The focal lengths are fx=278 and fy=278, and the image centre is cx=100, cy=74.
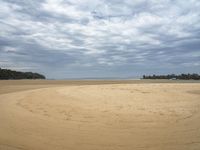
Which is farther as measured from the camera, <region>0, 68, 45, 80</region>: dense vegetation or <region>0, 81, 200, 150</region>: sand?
<region>0, 68, 45, 80</region>: dense vegetation

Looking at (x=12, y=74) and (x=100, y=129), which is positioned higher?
(x=12, y=74)

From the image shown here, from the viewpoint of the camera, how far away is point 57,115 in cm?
1281

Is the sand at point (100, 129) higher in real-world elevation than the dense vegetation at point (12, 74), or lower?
lower

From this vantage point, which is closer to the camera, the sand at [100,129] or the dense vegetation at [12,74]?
the sand at [100,129]

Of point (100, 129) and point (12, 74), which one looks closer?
point (100, 129)

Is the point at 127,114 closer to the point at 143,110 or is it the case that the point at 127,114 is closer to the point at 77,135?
the point at 143,110

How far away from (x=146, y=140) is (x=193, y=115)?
5.58m

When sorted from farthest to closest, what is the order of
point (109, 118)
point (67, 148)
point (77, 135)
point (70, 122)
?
1. point (109, 118)
2. point (70, 122)
3. point (77, 135)
4. point (67, 148)

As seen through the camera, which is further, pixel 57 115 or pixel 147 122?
pixel 57 115

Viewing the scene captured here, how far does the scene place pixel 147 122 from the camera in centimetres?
1139

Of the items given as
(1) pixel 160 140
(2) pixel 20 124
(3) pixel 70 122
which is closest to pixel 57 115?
(3) pixel 70 122

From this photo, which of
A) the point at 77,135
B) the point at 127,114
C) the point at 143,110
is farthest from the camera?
the point at 143,110

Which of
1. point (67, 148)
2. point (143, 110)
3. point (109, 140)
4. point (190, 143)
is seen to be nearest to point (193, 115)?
point (143, 110)

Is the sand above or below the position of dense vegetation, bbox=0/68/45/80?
below
